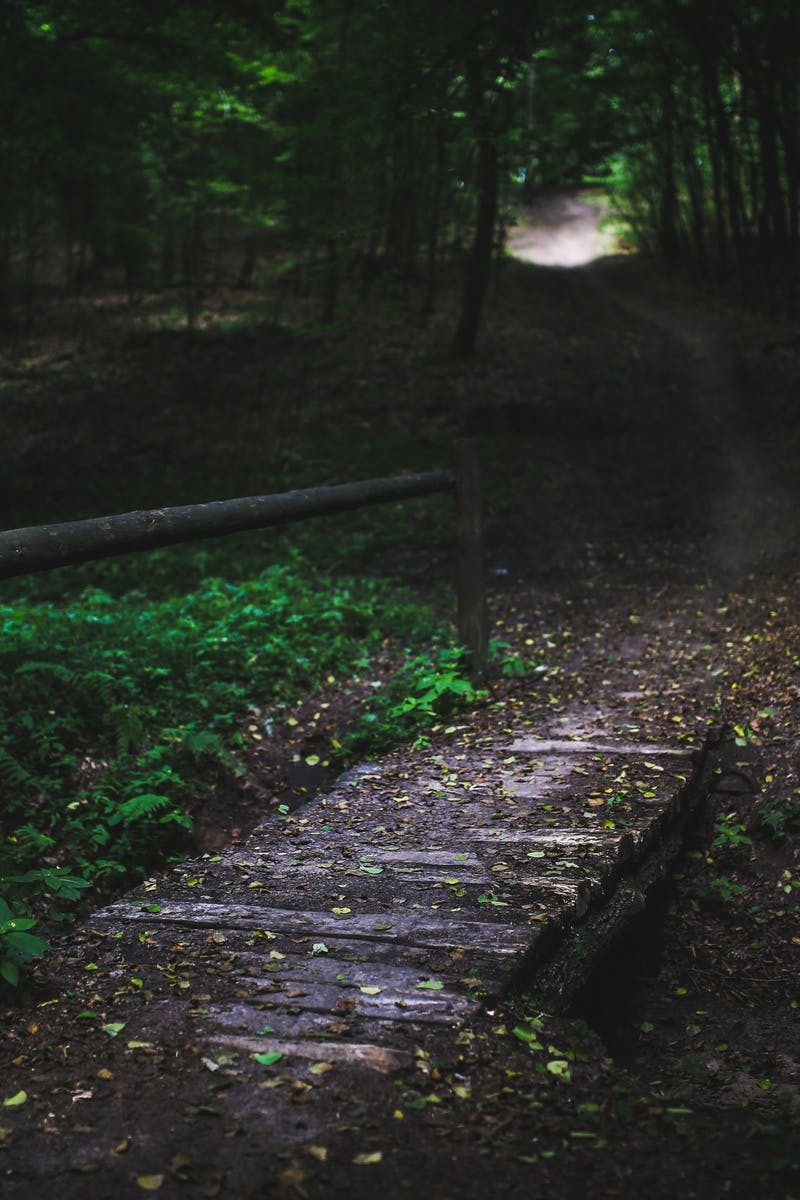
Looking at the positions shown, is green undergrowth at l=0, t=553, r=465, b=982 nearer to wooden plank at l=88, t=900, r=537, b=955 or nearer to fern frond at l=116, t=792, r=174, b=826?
fern frond at l=116, t=792, r=174, b=826

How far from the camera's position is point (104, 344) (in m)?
17.8

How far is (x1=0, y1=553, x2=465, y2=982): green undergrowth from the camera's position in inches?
159

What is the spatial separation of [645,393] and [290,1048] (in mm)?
13510

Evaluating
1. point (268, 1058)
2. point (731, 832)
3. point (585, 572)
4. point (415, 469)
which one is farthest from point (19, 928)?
point (415, 469)

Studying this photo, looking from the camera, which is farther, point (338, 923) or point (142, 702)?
point (142, 702)

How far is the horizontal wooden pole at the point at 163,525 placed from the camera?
9.51 feet

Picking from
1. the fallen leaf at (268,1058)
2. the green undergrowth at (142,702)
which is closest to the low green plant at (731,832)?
the green undergrowth at (142,702)

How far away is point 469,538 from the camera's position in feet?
19.0

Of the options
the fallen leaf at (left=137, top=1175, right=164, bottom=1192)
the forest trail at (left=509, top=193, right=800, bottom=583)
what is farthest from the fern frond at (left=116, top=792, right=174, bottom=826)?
the forest trail at (left=509, top=193, right=800, bottom=583)

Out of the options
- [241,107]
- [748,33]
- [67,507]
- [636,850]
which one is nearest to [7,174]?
[241,107]

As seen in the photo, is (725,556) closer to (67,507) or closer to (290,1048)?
(290,1048)

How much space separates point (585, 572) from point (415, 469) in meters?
3.52

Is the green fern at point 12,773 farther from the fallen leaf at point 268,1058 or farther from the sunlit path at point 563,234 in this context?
the sunlit path at point 563,234

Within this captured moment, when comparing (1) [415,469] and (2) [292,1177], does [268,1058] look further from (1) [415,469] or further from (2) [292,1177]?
(1) [415,469]
